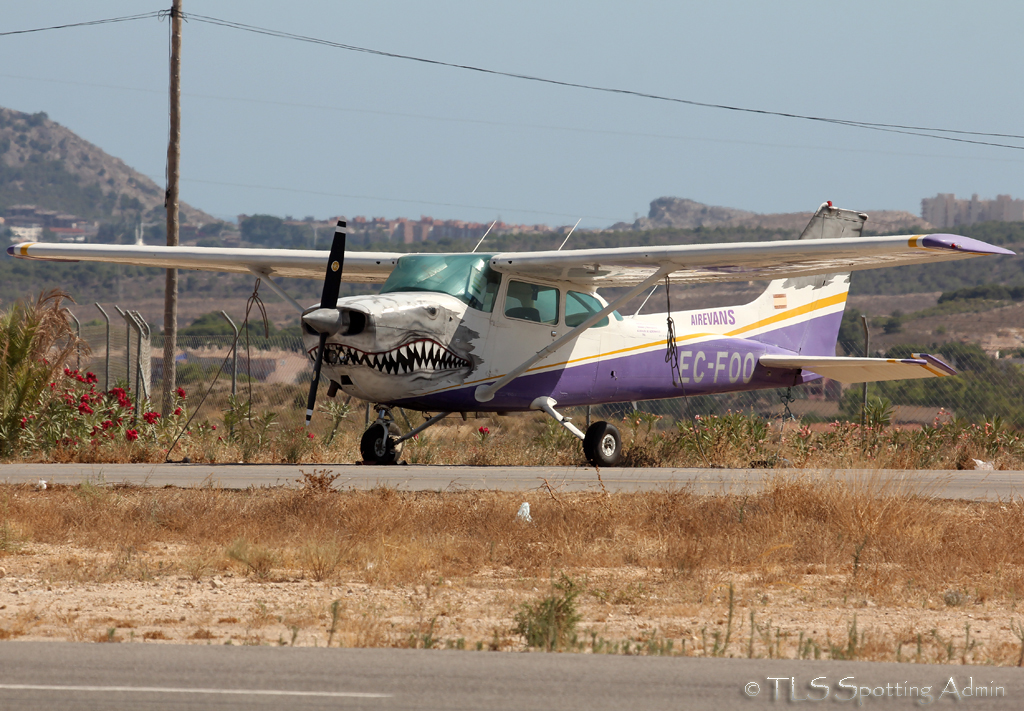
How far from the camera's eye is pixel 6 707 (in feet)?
16.0

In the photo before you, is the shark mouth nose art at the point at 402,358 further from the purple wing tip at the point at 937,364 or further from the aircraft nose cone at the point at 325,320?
the purple wing tip at the point at 937,364

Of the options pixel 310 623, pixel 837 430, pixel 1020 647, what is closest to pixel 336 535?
pixel 310 623

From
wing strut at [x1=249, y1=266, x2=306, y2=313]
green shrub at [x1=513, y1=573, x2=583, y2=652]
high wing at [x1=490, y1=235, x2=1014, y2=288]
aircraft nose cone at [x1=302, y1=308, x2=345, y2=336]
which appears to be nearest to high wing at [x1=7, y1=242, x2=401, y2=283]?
wing strut at [x1=249, y1=266, x2=306, y2=313]

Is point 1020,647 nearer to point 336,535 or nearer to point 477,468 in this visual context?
point 336,535

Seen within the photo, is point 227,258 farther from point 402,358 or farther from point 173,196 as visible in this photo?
point 173,196

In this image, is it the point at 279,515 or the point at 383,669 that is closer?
the point at 383,669

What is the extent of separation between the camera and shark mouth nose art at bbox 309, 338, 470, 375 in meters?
13.7

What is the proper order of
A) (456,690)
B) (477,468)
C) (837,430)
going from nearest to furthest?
(456,690) → (477,468) → (837,430)

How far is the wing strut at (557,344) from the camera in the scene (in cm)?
1504

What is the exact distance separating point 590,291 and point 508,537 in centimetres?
780

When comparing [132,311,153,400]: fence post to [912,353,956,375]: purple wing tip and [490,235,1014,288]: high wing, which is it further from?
[912,353,956,375]: purple wing tip

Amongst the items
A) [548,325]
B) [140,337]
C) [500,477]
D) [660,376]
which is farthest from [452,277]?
[140,337]

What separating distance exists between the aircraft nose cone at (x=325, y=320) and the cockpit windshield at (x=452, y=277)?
1599 millimetres

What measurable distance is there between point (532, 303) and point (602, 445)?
2.29m
